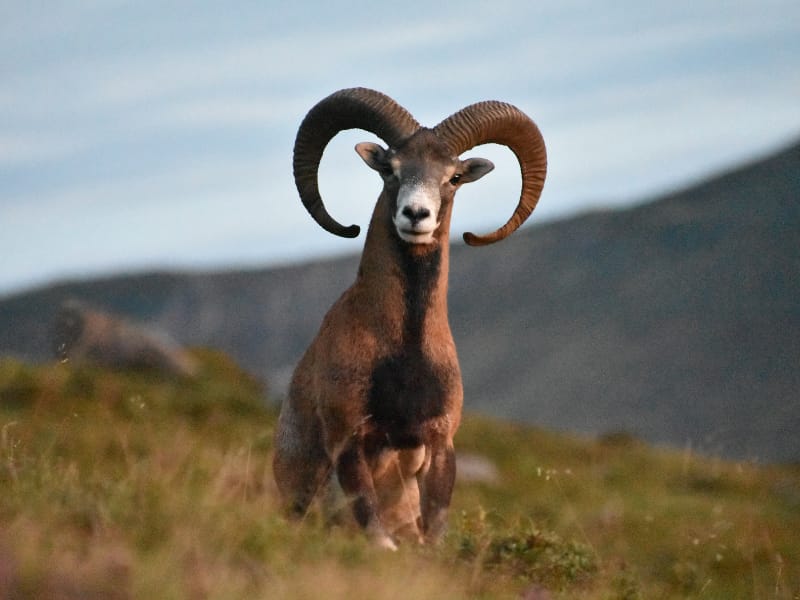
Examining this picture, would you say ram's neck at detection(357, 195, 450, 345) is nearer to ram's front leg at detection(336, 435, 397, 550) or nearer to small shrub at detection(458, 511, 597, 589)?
ram's front leg at detection(336, 435, 397, 550)

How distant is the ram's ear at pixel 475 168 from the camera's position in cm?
999

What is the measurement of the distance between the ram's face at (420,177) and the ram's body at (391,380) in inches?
0.4

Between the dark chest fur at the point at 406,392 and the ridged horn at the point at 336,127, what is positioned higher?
the ridged horn at the point at 336,127

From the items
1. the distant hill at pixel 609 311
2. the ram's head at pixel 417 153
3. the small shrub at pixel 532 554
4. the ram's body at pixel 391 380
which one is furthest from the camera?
the distant hill at pixel 609 311

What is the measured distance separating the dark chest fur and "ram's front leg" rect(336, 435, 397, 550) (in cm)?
19

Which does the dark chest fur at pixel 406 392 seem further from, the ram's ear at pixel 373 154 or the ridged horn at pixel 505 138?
the ridged horn at pixel 505 138

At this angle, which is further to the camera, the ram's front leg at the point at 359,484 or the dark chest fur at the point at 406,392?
the dark chest fur at the point at 406,392

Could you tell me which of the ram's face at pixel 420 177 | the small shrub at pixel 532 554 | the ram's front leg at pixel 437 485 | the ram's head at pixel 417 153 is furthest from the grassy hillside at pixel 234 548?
the ram's head at pixel 417 153

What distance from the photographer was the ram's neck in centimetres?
911

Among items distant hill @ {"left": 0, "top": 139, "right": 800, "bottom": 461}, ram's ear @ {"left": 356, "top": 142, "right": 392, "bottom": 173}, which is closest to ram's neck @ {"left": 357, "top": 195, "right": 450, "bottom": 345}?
ram's ear @ {"left": 356, "top": 142, "right": 392, "bottom": 173}

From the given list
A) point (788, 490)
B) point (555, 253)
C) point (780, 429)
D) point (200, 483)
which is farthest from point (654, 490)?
point (555, 253)

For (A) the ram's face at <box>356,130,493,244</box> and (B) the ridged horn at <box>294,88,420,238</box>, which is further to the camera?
(B) the ridged horn at <box>294,88,420,238</box>

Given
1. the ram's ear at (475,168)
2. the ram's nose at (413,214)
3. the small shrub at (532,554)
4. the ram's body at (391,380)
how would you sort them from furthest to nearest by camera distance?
the ram's ear at (475,168), the ram's body at (391,380), the ram's nose at (413,214), the small shrub at (532,554)

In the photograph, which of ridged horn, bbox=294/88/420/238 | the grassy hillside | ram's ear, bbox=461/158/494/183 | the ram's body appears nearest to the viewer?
the grassy hillside
